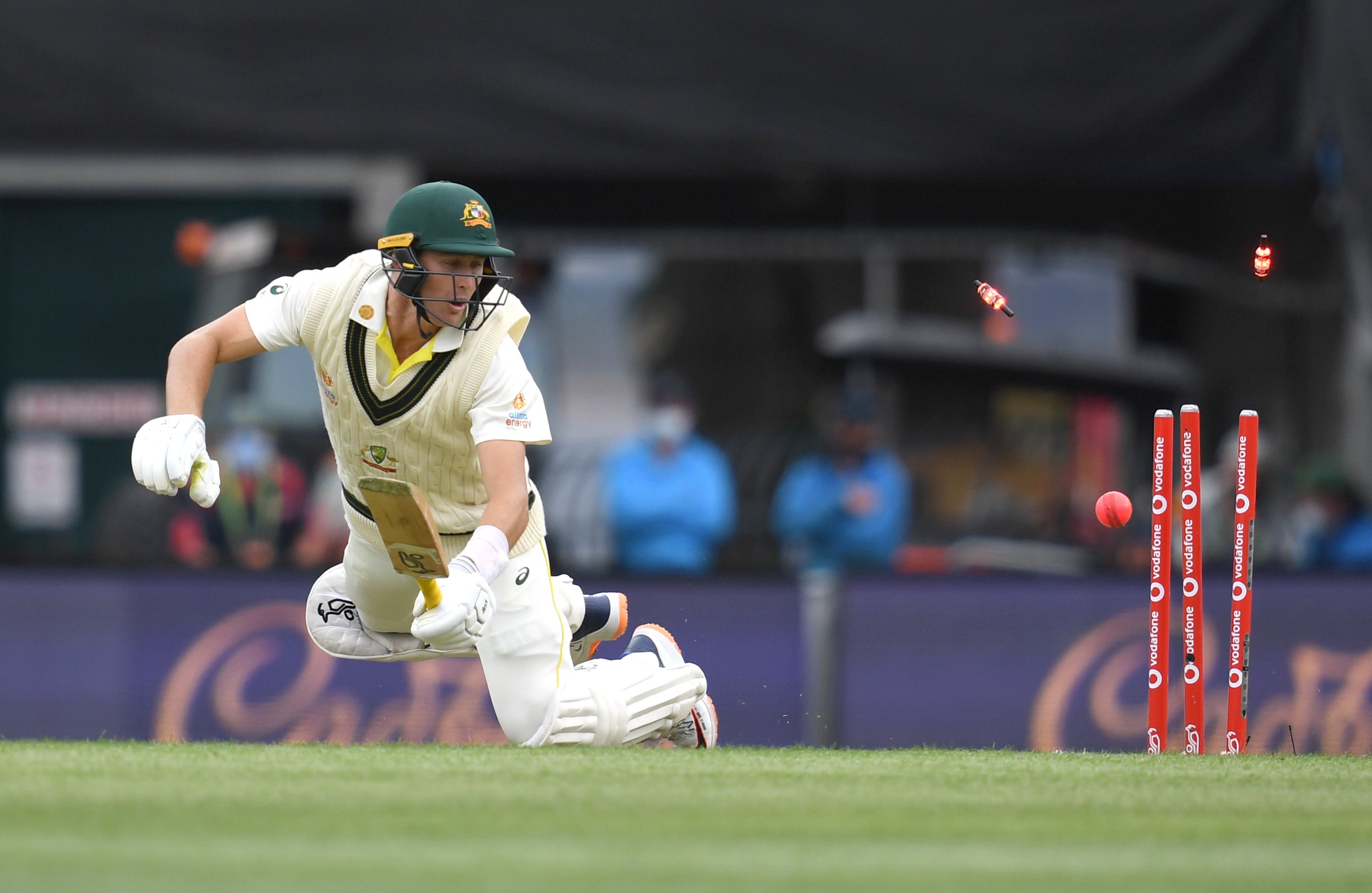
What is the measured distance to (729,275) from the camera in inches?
461

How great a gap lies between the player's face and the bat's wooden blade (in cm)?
54

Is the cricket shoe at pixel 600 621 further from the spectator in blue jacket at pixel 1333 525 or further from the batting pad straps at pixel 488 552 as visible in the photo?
the spectator in blue jacket at pixel 1333 525

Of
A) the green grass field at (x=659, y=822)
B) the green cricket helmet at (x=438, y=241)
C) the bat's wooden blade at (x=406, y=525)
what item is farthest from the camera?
the green cricket helmet at (x=438, y=241)

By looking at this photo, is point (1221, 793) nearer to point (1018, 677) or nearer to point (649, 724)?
point (649, 724)

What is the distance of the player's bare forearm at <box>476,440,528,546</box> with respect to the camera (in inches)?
196

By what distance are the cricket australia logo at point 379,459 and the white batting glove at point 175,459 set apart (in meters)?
0.50

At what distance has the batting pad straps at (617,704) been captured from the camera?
5348mm

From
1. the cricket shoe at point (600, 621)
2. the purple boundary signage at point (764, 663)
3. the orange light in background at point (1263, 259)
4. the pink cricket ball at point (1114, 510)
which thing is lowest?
the purple boundary signage at point (764, 663)

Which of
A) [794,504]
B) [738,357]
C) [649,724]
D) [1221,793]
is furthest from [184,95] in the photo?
[1221,793]

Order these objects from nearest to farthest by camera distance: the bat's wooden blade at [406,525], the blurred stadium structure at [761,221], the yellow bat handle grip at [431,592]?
1. the bat's wooden blade at [406,525]
2. the yellow bat handle grip at [431,592]
3. the blurred stadium structure at [761,221]

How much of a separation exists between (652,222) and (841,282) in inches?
47.0

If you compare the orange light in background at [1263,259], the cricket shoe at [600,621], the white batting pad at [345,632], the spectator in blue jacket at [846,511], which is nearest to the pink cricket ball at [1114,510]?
the orange light in background at [1263,259]

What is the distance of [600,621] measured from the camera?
5816 mm

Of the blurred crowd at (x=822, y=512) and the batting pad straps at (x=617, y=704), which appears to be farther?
the blurred crowd at (x=822, y=512)
